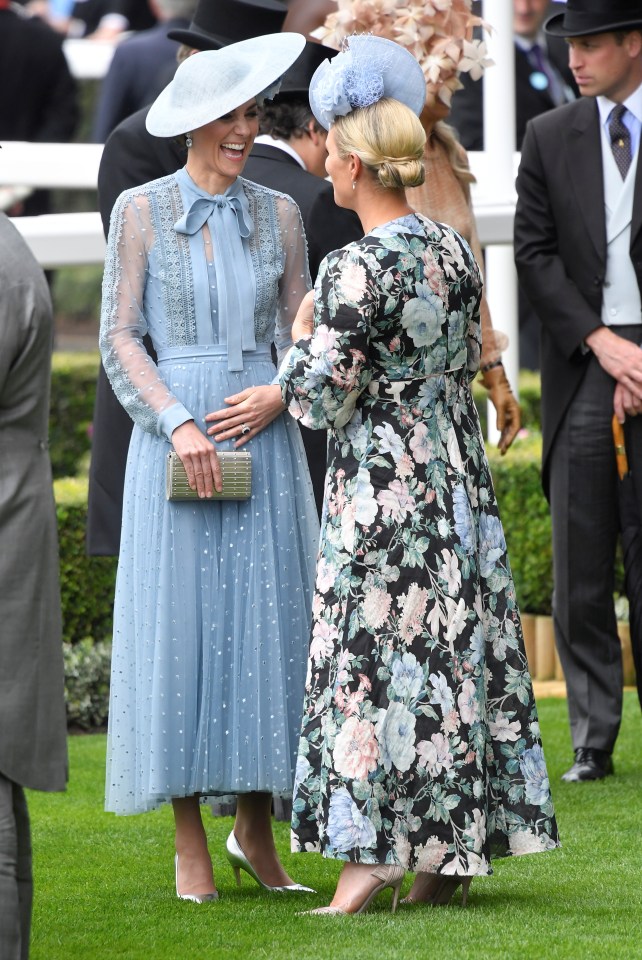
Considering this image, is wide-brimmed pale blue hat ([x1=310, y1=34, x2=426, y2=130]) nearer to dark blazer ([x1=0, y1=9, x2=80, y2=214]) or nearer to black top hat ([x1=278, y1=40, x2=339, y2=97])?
black top hat ([x1=278, y1=40, x2=339, y2=97])

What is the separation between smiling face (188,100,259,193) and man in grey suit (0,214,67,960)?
4.25 ft

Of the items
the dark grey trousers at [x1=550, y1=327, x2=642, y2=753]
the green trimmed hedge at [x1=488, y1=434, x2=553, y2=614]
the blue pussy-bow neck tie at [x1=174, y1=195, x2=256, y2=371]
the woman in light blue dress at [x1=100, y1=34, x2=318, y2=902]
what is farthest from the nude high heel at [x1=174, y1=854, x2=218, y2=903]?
the green trimmed hedge at [x1=488, y1=434, x2=553, y2=614]

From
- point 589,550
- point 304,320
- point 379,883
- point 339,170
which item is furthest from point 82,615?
point 339,170

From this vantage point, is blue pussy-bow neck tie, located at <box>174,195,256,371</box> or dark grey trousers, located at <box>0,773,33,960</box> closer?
dark grey trousers, located at <box>0,773,33,960</box>

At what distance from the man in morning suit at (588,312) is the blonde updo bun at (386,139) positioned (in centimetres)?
198

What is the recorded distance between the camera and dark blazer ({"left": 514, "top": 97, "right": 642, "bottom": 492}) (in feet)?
20.8

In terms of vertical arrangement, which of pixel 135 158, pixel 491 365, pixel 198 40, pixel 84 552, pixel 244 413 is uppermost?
pixel 198 40

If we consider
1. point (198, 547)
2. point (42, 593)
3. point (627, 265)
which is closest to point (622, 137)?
point (627, 265)

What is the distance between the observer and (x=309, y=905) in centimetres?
466

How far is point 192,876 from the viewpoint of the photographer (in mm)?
4758

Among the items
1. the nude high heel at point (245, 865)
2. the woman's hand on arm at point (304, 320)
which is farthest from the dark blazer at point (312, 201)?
the nude high heel at point (245, 865)

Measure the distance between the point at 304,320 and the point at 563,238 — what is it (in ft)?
6.84

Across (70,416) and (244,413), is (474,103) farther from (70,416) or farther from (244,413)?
(244,413)

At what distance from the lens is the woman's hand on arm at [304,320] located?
462cm
